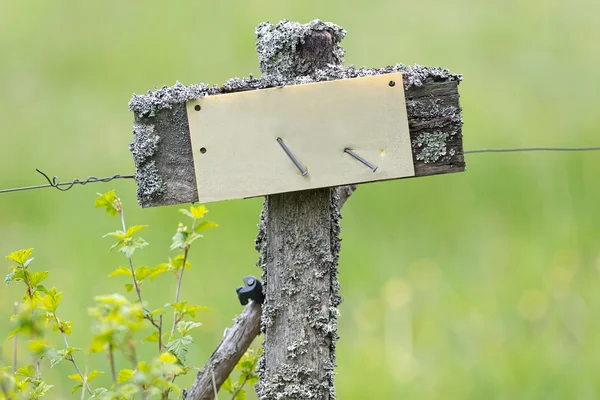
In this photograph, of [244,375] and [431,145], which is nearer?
[431,145]

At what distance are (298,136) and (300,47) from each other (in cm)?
23

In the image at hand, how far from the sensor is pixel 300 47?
1.79 metres

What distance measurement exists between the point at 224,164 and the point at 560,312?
2566 mm

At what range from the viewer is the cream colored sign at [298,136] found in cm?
168

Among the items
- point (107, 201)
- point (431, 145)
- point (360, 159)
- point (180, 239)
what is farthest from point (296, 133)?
point (107, 201)

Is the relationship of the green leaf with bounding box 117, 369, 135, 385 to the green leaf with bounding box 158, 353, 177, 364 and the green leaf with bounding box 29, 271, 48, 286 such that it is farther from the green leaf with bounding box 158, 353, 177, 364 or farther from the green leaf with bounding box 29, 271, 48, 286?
the green leaf with bounding box 29, 271, 48, 286

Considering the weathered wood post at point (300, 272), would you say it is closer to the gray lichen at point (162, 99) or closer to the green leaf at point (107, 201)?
the gray lichen at point (162, 99)

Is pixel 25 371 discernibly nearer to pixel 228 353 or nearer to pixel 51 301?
pixel 51 301

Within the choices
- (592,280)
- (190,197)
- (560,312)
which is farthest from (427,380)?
(190,197)

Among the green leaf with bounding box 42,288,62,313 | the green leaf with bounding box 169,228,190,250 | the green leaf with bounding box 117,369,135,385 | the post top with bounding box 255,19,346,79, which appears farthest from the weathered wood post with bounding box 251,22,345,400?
the green leaf with bounding box 42,288,62,313

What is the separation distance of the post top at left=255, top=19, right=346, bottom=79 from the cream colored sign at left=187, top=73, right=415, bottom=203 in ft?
0.43

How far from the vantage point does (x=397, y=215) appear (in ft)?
14.7

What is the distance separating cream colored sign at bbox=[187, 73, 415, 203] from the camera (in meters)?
1.68

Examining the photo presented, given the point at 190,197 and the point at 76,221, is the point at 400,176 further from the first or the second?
the point at 76,221
